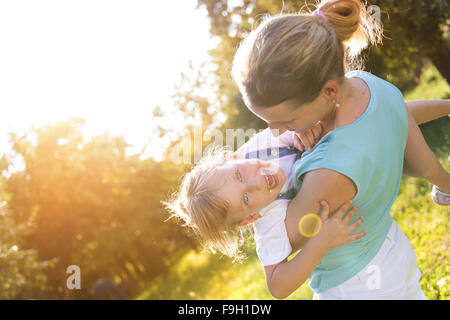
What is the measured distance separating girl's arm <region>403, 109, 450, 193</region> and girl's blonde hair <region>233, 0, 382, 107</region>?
1.87 feet

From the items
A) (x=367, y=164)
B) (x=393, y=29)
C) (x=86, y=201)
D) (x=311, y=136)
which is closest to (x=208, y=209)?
(x=311, y=136)

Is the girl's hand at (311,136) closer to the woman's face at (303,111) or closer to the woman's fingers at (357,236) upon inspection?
the woman's face at (303,111)

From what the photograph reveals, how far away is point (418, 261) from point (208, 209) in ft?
12.5

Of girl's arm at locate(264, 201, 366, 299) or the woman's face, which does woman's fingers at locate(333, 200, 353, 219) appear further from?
the woman's face

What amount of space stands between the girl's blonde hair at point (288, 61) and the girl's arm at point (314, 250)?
22.4 inches

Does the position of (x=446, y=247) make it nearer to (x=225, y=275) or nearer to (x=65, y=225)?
(x=225, y=275)

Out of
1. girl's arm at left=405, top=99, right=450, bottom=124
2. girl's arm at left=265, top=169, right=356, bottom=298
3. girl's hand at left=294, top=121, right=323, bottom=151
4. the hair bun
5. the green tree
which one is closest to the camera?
girl's arm at left=265, top=169, right=356, bottom=298

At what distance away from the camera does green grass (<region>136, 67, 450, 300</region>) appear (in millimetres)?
4977

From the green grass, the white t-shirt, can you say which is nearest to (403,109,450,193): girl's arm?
the white t-shirt

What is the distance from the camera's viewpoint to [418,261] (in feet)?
17.8

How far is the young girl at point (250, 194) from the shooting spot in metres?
2.27

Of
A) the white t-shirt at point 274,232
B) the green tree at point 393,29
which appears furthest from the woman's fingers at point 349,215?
the green tree at point 393,29

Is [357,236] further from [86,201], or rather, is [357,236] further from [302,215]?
[86,201]
